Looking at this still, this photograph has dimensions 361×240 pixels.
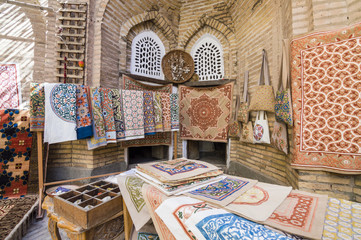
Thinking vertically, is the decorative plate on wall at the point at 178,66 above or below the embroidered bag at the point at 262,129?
above

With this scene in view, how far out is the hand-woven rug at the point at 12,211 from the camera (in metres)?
2.05

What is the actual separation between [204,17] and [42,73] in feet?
16.3

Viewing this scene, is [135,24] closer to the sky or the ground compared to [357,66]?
closer to the sky

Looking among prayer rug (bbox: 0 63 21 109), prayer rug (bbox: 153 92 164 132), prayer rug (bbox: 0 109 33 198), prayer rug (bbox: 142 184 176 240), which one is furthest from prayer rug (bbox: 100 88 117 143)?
prayer rug (bbox: 0 63 21 109)

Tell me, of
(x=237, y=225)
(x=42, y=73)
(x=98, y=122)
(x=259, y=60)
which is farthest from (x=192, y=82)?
(x=237, y=225)

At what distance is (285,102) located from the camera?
2402 mm

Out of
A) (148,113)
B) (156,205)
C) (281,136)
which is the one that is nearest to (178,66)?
(148,113)

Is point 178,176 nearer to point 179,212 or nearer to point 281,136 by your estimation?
point 179,212

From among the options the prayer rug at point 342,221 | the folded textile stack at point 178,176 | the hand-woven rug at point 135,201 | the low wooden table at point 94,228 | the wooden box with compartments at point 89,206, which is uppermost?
the folded textile stack at point 178,176

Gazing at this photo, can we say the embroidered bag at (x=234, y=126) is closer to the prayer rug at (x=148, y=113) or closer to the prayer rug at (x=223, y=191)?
the prayer rug at (x=148, y=113)

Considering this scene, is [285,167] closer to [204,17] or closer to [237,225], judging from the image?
[237,225]

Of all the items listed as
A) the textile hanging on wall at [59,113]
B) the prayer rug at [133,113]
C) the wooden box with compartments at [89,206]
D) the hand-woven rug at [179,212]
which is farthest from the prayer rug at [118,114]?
the hand-woven rug at [179,212]

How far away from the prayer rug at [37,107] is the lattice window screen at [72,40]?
4.60 feet

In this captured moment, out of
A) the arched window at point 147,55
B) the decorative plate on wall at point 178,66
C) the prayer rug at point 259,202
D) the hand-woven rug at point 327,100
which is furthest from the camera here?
the decorative plate on wall at point 178,66
